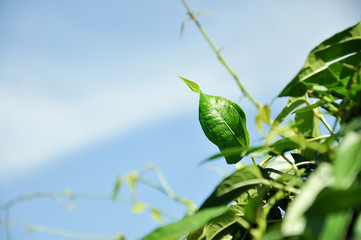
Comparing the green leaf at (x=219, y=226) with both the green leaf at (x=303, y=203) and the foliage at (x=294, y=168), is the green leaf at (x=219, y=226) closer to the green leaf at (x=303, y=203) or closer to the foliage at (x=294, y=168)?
the foliage at (x=294, y=168)

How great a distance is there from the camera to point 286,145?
0.26 meters

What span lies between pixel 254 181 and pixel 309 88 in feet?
0.30

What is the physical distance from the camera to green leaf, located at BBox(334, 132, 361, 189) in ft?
0.52

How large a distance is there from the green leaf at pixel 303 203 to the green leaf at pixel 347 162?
1 cm

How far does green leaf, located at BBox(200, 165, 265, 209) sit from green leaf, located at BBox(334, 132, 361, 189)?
0.35 feet

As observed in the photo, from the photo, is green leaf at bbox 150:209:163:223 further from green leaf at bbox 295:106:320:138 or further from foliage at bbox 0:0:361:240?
green leaf at bbox 295:106:320:138

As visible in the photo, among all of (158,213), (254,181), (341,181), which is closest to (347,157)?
(341,181)

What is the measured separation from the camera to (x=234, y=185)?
0.91 feet

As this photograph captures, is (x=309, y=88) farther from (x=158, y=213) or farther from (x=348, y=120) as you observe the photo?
(x=158, y=213)

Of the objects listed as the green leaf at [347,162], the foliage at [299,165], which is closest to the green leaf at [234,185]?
the foliage at [299,165]

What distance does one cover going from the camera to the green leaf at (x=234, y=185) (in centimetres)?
28

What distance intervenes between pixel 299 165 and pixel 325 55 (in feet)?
0.32

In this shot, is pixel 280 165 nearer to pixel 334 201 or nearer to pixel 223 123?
pixel 223 123

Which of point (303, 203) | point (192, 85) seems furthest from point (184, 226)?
point (192, 85)
